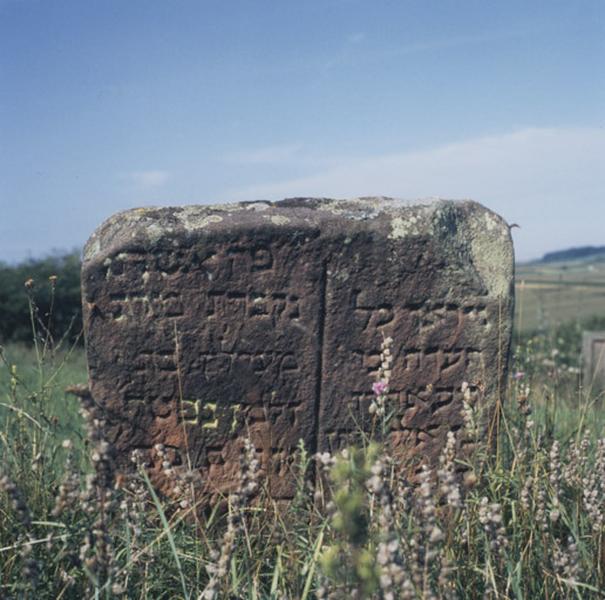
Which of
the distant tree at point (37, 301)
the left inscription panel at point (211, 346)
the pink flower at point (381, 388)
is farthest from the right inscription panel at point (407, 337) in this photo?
the distant tree at point (37, 301)

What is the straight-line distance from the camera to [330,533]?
2.55 metres

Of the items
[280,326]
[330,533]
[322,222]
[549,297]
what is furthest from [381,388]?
[549,297]

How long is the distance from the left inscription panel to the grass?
0.23m

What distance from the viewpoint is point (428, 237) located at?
12.2 feet

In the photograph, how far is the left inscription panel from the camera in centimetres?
361

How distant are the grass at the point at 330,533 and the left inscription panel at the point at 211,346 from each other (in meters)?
0.23

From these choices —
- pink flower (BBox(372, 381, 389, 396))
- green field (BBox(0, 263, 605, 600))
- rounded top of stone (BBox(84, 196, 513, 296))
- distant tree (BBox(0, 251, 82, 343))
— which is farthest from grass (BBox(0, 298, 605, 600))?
distant tree (BBox(0, 251, 82, 343))

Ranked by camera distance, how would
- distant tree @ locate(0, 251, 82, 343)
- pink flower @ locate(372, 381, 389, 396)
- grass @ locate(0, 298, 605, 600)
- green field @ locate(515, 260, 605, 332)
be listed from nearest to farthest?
grass @ locate(0, 298, 605, 600) → pink flower @ locate(372, 381, 389, 396) → green field @ locate(515, 260, 605, 332) → distant tree @ locate(0, 251, 82, 343)

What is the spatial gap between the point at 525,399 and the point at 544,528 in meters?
0.54

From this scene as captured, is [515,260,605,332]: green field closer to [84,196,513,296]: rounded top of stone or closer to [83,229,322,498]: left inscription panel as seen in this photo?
[84,196,513,296]: rounded top of stone

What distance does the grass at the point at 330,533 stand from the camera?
72.4 inches

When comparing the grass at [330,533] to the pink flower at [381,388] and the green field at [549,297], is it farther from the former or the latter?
the green field at [549,297]

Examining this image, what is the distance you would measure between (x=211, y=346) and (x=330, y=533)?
134cm

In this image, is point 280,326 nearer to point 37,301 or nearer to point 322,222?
point 322,222
